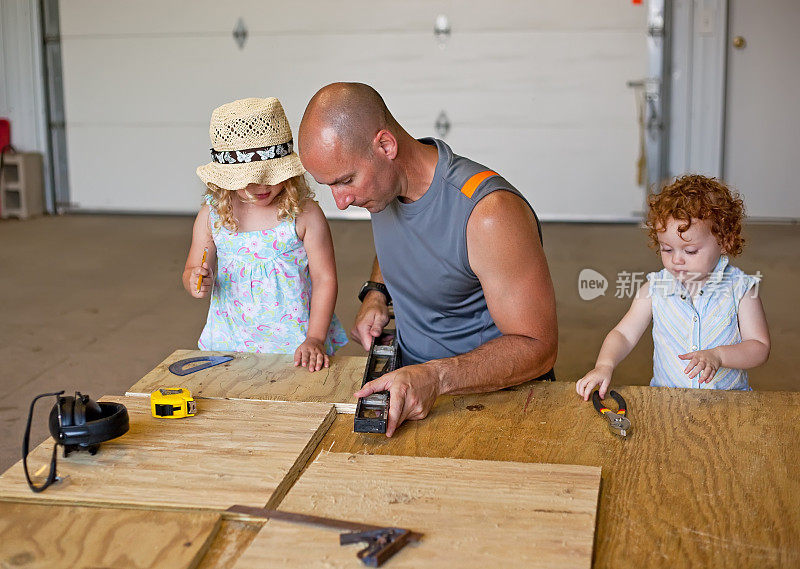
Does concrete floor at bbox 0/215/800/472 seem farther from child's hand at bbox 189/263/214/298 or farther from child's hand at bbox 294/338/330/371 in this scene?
child's hand at bbox 294/338/330/371

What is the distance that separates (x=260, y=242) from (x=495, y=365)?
1.09 m

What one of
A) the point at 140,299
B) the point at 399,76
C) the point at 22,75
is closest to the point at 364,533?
the point at 140,299

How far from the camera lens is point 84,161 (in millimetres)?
8523

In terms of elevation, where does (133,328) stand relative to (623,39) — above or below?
below

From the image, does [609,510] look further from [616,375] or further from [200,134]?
[200,134]

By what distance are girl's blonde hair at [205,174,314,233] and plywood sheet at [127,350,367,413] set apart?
66cm

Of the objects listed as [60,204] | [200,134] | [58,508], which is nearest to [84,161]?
[60,204]

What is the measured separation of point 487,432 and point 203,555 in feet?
1.90

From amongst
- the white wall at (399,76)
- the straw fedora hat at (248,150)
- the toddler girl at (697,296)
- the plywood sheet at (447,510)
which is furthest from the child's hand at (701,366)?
the white wall at (399,76)

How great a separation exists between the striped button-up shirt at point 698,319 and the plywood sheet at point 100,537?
1.46m

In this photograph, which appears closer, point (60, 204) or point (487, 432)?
point (487, 432)

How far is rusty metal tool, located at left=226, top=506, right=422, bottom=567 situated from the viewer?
1086 mm

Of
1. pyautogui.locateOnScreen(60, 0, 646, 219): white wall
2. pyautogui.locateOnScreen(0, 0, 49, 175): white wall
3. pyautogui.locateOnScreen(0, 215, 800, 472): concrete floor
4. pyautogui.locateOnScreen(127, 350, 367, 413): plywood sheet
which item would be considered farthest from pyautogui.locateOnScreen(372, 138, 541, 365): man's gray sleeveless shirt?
pyautogui.locateOnScreen(0, 0, 49, 175): white wall

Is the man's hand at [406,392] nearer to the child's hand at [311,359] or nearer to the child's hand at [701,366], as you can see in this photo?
the child's hand at [311,359]
